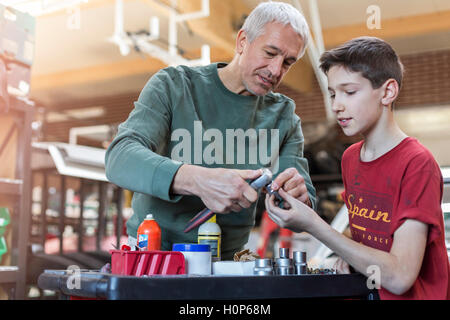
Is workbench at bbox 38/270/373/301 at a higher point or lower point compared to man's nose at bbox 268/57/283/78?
lower

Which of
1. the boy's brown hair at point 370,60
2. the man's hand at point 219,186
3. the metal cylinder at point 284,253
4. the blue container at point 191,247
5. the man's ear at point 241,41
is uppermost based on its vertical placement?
the man's ear at point 241,41

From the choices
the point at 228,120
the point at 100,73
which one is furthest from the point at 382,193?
the point at 100,73

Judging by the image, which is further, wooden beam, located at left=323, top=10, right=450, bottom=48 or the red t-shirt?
wooden beam, located at left=323, top=10, right=450, bottom=48

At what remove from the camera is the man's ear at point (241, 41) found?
159 cm

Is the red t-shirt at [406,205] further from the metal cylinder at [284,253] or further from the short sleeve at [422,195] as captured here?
the metal cylinder at [284,253]

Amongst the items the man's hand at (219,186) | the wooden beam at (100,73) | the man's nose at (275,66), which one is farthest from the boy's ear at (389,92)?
the wooden beam at (100,73)

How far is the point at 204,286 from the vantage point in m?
0.90

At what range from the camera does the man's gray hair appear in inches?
58.9

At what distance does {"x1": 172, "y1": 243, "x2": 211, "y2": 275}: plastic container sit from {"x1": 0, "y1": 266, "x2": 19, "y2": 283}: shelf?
1.95 m

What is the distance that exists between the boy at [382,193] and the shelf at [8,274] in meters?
2.08

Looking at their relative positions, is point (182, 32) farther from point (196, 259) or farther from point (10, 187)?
point (196, 259)

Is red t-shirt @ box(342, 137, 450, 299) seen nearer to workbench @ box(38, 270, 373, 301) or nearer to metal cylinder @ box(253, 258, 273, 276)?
workbench @ box(38, 270, 373, 301)

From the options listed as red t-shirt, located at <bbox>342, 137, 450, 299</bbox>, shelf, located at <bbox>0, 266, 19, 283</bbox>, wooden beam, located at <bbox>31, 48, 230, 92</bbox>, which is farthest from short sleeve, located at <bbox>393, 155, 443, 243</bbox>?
wooden beam, located at <bbox>31, 48, 230, 92</bbox>

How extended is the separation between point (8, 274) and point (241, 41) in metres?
1.96
